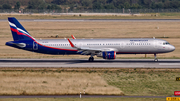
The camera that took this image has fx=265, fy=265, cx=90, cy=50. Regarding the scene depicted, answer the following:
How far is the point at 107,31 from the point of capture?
3460 inches

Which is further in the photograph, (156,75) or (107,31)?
(107,31)

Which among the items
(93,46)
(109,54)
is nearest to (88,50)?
(93,46)

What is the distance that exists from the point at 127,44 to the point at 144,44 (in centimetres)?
300

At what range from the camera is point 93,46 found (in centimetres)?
4712

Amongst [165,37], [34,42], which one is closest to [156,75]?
[34,42]

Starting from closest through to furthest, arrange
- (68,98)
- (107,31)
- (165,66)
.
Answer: (68,98), (165,66), (107,31)

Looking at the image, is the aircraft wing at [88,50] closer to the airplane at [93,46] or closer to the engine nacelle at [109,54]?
the airplane at [93,46]

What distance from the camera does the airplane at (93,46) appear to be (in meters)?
46.7

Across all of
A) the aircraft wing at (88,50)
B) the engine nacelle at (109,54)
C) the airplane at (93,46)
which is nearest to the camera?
the engine nacelle at (109,54)

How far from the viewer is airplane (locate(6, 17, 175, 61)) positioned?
4666 centimetres

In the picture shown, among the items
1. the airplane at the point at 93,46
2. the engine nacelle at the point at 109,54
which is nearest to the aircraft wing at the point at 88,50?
the airplane at the point at 93,46

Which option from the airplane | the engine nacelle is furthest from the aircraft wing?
the engine nacelle

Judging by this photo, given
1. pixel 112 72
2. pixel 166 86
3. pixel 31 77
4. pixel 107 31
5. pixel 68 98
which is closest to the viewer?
pixel 68 98

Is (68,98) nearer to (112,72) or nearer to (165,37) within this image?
(112,72)
